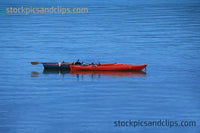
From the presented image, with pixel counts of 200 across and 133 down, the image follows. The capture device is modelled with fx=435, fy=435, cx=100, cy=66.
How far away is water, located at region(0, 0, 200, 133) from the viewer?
30.3m

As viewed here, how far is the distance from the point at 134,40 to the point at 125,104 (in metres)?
50.0

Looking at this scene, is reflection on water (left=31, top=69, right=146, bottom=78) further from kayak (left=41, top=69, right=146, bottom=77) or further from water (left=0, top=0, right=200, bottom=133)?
water (left=0, top=0, right=200, bottom=133)

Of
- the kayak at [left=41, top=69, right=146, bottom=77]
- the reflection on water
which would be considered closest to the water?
the reflection on water

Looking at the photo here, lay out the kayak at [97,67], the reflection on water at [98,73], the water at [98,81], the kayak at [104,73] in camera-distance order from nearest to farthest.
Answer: the water at [98,81] → the reflection on water at [98,73] → the kayak at [104,73] → the kayak at [97,67]

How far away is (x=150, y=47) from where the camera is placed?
7369 centimetres

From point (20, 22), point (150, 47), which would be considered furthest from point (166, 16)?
point (150, 47)

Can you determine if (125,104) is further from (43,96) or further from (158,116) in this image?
(43,96)

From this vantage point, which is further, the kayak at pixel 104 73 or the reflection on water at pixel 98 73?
the kayak at pixel 104 73

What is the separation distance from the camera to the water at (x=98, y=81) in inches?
1194

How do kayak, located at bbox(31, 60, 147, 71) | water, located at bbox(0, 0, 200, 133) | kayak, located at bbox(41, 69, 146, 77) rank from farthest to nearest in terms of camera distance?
1. kayak, located at bbox(31, 60, 147, 71)
2. kayak, located at bbox(41, 69, 146, 77)
3. water, located at bbox(0, 0, 200, 133)

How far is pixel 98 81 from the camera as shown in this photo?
145ft

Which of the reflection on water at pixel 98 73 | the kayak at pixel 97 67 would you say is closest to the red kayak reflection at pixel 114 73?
the reflection on water at pixel 98 73

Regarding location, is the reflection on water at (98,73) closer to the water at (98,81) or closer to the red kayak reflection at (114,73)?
the red kayak reflection at (114,73)

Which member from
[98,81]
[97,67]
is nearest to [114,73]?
[97,67]
